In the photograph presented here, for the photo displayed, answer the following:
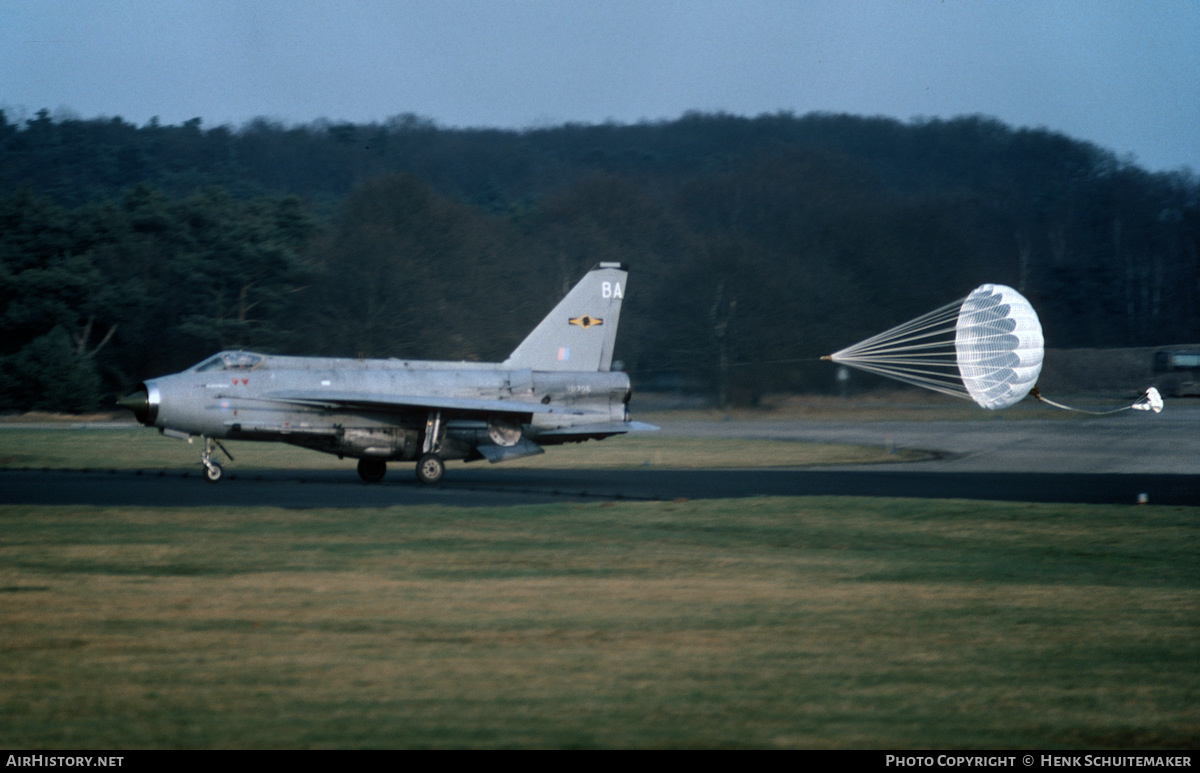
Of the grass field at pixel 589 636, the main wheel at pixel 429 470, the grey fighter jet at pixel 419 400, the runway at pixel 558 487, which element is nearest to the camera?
the grass field at pixel 589 636

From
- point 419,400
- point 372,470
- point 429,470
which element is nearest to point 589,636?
point 419,400

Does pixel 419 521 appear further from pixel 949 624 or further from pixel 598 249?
pixel 598 249

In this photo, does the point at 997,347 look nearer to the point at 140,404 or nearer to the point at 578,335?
the point at 578,335

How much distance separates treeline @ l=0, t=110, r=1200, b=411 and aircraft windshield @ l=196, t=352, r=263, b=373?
2321 cm

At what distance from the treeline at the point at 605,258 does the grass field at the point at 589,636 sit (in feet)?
95.7

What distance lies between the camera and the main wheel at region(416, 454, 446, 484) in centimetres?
2105

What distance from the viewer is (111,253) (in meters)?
48.1

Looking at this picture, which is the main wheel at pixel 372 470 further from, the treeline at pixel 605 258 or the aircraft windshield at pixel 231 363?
the treeline at pixel 605 258

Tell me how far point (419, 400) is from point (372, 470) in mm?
2157

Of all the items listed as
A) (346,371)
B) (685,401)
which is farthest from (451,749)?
(685,401)

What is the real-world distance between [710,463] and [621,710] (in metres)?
20.6

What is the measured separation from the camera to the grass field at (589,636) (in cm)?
592

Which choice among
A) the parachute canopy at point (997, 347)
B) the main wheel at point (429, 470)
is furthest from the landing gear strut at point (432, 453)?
the parachute canopy at point (997, 347)

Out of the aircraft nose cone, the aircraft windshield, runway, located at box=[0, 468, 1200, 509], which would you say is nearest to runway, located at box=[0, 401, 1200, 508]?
runway, located at box=[0, 468, 1200, 509]
